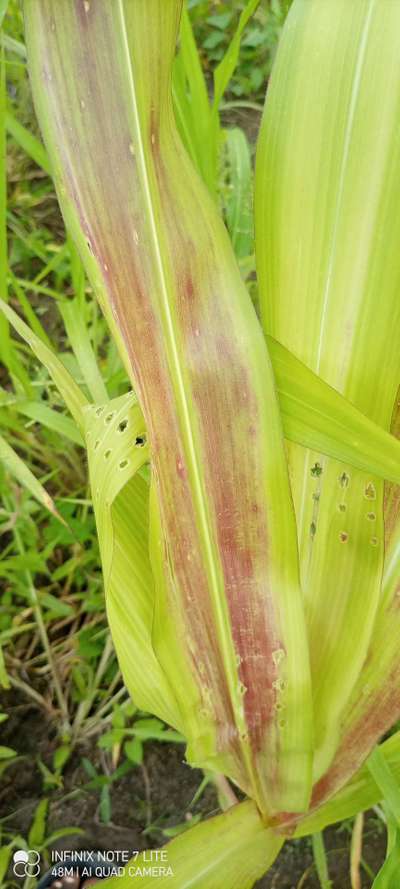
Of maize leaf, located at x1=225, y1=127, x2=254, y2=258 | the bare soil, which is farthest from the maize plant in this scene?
maize leaf, located at x1=225, y1=127, x2=254, y2=258

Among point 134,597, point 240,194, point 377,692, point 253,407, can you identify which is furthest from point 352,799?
point 240,194

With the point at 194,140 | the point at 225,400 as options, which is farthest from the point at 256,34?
the point at 225,400

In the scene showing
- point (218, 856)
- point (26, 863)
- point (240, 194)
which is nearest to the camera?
point (218, 856)

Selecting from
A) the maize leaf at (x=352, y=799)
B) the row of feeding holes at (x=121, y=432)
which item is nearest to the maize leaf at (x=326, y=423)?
the row of feeding holes at (x=121, y=432)

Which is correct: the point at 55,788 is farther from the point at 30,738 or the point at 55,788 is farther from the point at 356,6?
the point at 356,6

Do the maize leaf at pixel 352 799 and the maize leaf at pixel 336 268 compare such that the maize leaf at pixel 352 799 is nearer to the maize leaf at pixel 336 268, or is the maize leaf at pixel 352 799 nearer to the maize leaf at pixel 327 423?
the maize leaf at pixel 336 268

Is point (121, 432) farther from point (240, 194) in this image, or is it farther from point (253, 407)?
point (240, 194)
